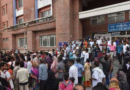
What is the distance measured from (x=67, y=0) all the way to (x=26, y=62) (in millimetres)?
10274

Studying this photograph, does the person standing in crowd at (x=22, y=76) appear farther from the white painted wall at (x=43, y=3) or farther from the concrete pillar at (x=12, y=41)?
the concrete pillar at (x=12, y=41)

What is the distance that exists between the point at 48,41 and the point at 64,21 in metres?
5.61

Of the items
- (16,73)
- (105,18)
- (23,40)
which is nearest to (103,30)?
(105,18)

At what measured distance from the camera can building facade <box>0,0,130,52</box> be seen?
42.5 feet

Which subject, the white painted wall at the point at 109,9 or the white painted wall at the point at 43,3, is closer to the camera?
the white painted wall at the point at 109,9

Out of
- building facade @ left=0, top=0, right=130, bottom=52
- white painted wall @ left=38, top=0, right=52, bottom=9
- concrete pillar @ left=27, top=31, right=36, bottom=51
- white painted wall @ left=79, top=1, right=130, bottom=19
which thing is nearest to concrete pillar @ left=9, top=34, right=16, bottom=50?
building facade @ left=0, top=0, right=130, bottom=52

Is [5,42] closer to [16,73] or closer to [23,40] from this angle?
[23,40]

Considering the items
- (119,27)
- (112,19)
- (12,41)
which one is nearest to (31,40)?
(12,41)

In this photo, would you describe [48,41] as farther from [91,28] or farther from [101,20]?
[101,20]

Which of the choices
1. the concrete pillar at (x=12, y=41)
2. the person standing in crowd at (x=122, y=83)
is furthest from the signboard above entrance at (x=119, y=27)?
the concrete pillar at (x=12, y=41)

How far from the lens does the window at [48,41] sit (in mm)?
18317

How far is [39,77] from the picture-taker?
515 cm

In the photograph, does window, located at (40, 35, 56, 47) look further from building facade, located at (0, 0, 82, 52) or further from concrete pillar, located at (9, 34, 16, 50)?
concrete pillar, located at (9, 34, 16, 50)

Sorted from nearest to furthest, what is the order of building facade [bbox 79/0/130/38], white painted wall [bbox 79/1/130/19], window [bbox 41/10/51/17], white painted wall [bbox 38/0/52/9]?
1. white painted wall [bbox 79/1/130/19]
2. building facade [bbox 79/0/130/38]
3. white painted wall [bbox 38/0/52/9]
4. window [bbox 41/10/51/17]
